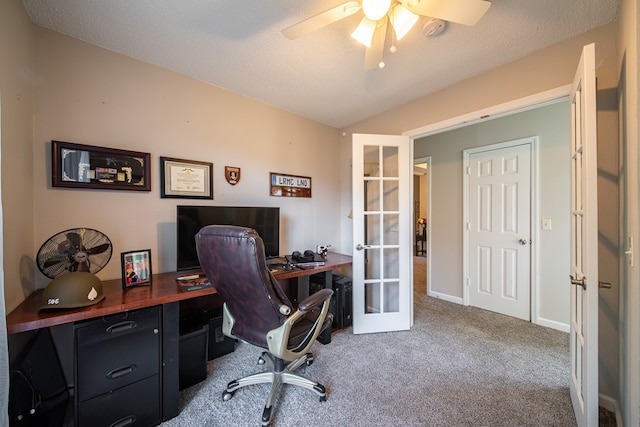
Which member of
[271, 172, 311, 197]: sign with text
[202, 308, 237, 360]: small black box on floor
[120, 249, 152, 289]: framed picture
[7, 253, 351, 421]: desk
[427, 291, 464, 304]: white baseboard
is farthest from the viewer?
[427, 291, 464, 304]: white baseboard

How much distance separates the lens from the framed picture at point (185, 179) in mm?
2027

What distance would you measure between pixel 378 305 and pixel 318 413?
4.43ft

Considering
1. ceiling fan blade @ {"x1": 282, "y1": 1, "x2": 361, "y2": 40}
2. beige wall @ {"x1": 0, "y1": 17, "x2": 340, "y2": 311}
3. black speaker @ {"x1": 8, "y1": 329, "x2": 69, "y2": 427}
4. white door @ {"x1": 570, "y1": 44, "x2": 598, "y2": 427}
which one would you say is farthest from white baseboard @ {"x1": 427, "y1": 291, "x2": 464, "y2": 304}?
black speaker @ {"x1": 8, "y1": 329, "x2": 69, "y2": 427}

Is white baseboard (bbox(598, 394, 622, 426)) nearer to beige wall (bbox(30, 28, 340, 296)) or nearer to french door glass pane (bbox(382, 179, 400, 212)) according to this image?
french door glass pane (bbox(382, 179, 400, 212))

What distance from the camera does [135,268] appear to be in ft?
5.30

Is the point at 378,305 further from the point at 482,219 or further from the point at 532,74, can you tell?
the point at 532,74

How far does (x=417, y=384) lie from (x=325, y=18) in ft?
7.98

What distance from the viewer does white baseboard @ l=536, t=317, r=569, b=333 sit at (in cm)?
253

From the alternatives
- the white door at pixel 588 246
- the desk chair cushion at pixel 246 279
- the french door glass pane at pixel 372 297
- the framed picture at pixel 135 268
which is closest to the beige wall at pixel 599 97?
the white door at pixel 588 246

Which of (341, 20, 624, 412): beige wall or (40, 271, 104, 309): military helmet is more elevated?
(341, 20, 624, 412): beige wall

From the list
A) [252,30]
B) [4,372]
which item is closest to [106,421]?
[4,372]

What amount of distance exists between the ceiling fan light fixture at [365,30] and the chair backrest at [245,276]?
129cm

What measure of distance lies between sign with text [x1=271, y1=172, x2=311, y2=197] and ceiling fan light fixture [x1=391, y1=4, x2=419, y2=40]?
5.96 feet

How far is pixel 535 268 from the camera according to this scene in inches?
107
